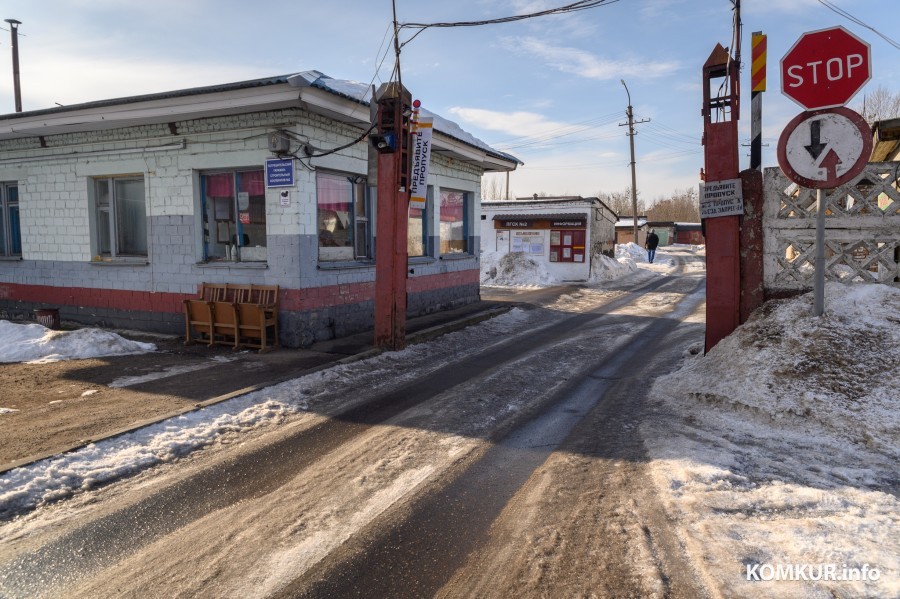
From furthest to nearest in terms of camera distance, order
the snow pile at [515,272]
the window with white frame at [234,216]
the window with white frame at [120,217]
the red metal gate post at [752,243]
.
Answer: 1. the snow pile at [515,272]
2. the window with white frame at [120,217]
3. the window with white frame at [234,216]
4. the red metal gate post at [752,243]

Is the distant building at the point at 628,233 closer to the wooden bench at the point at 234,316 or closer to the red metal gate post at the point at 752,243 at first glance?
the red metal gate post at the point at 752,243

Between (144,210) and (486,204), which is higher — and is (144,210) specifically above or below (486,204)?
below

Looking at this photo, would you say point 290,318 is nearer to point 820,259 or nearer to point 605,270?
point 820,259

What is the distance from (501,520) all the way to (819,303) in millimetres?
4841

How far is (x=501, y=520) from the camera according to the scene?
3.76 meters

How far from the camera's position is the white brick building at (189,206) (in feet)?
31.4

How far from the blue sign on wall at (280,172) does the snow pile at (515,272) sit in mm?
14975

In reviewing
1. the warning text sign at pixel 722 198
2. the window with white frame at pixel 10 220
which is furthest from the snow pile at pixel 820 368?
the window with white frame at pixel 10 220

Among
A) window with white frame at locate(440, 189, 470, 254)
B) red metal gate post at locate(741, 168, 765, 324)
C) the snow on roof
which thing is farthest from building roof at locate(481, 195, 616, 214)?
red metal gate post at locate(741, 168, 765, 324)

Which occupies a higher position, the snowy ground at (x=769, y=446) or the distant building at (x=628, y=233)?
the distant building at (x=628, y=233)

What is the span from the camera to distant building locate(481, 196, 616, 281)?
80.3 feet

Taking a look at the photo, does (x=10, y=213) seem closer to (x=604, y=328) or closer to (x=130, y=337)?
(x=130, y=337)

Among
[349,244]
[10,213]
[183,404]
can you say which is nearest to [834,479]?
[183,404]

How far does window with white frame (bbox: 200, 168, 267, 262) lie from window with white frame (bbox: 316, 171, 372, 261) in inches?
41.8
